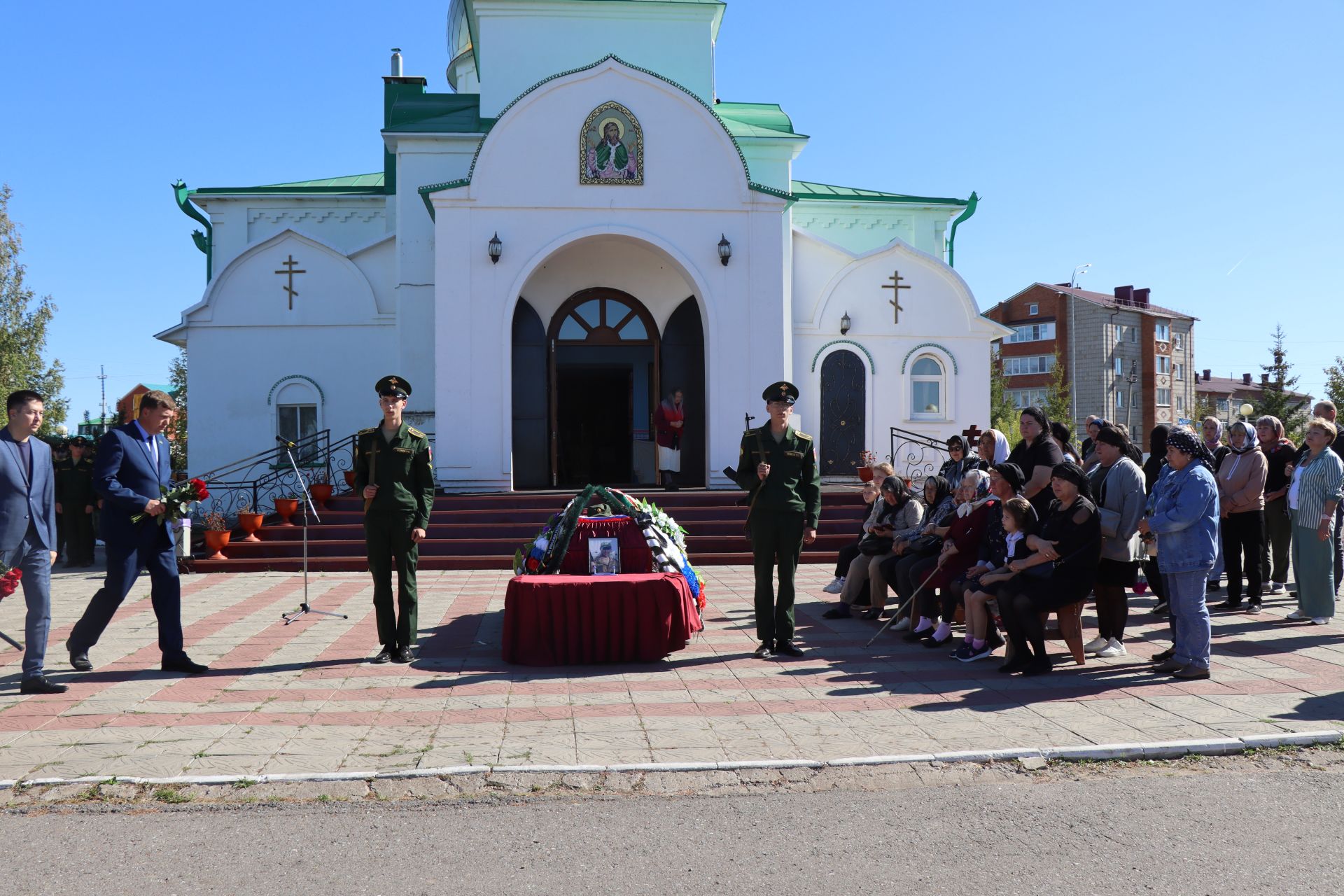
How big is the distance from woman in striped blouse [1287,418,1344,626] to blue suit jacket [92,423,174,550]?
29.7 feet

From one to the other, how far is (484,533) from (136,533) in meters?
7.40

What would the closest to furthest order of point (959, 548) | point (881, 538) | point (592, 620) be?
point (592, 620) → point (959, 548) → point (881, 538)

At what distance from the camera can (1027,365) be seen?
6562 cm

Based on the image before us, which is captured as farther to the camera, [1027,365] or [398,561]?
[1027,365]

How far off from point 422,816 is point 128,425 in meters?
4.24

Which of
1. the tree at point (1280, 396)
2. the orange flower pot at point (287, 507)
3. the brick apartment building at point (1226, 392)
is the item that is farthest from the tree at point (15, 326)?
the brick apartment building at point (1226, 392)

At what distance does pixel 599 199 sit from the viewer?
644 inches

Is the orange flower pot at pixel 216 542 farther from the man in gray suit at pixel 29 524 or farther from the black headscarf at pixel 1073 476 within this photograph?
the black headscarf at pixel 1073 476

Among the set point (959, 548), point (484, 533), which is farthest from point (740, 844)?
point (484, 533)

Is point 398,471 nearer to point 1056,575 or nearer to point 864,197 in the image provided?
point 1056,575

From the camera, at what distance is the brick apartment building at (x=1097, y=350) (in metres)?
62.7

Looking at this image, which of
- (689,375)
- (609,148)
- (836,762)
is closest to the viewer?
(836,762)

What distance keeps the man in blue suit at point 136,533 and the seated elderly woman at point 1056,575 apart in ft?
18.6

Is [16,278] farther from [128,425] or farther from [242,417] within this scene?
[128,425]
